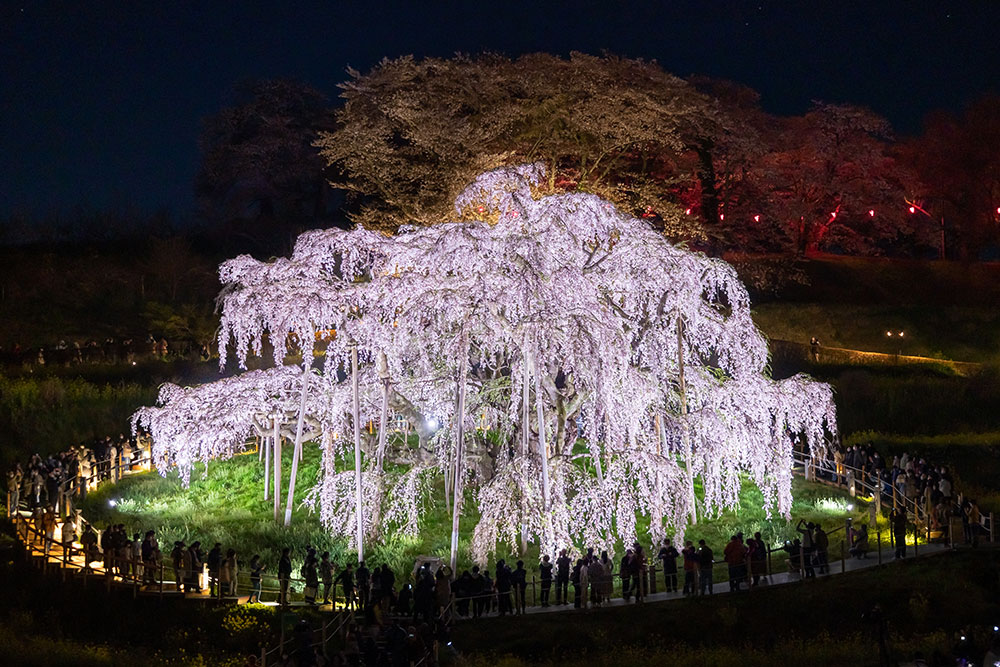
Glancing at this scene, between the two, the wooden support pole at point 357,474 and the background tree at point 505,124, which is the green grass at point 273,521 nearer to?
the wooden support pole at point 357,474

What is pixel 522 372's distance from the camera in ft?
75.7

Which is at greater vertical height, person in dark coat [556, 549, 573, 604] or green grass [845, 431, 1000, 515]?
green grass [845, 431, 1000, 515]

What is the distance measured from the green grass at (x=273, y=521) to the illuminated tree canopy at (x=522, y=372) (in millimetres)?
882

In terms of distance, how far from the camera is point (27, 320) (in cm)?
4922

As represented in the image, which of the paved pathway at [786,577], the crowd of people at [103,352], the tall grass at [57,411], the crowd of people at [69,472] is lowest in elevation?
the paved pathway at [786,577]

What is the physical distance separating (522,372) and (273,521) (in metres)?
7.86

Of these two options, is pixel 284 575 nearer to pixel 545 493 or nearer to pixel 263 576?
pixel 263 576

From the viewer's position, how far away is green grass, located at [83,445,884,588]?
24.3m

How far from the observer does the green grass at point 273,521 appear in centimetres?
2428

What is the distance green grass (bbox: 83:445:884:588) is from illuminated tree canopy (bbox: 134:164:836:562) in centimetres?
88

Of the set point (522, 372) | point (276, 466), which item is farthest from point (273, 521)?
point (522, 372)

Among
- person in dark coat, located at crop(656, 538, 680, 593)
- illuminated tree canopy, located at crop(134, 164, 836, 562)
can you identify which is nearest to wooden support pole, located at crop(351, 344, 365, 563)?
illuminated tree canopy, located at crop(134, 164, 836, 562)

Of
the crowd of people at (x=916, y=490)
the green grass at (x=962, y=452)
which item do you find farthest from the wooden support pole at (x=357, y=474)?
the green grass at (x=962, y=452)

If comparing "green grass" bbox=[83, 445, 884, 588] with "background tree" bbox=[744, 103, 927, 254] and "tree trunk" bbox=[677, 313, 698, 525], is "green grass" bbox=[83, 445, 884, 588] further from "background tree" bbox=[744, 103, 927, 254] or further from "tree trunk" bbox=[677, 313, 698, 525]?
"background tree" bbox=[744, 103, 927, 254]
